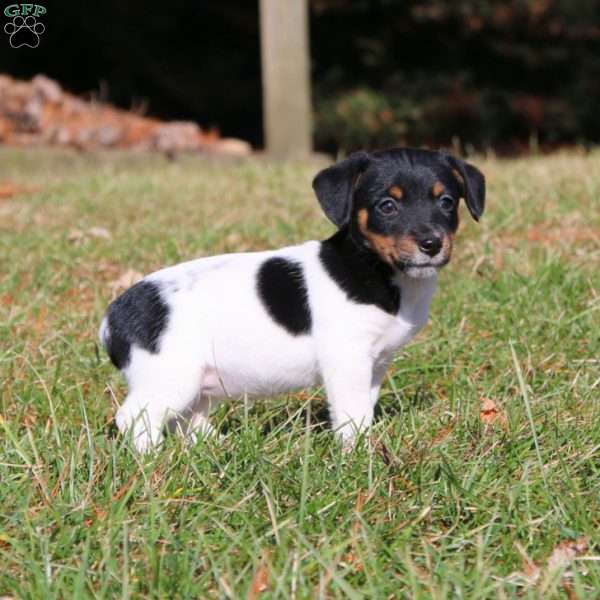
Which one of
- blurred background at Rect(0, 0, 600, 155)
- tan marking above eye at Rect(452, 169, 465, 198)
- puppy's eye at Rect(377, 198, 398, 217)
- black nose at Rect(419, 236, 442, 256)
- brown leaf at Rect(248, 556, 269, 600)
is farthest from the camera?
blurred background at Rect(0, 0, 600, 155)

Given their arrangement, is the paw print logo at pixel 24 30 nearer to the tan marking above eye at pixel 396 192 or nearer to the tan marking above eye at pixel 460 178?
the tan marking above eye at pixel 460 178

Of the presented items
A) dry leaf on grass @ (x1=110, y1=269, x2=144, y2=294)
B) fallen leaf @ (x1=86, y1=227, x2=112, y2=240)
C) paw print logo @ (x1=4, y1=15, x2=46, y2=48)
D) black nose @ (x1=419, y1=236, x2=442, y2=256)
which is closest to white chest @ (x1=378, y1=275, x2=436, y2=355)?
black nose @ (x1=419, y1=236, x2=442, y2=256)

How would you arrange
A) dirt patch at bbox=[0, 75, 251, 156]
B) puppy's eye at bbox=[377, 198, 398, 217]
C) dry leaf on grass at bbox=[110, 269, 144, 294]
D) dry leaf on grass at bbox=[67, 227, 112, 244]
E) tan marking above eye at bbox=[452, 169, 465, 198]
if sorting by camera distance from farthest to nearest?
dirt patch at bbox=[0, 75, 251, 156]
dry leaf on grass at bbox=[67, 227, 112, 244]
dry leaf on grass at bbox=[110, 269, 144, 294]
tan marking above eye at bbox=[452, 169, 465, 198]
puppy's eye at bbox=[377, 198, 398, 217]

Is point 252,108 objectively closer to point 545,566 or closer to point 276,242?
point 276,242

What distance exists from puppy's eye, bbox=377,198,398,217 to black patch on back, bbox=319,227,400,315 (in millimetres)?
171

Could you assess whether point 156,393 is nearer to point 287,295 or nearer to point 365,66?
point 287,295

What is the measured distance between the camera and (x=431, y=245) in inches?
152

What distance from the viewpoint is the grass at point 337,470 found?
303cm

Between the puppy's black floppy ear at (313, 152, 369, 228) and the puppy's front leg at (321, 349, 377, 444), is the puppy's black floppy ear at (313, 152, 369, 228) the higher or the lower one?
the higher one

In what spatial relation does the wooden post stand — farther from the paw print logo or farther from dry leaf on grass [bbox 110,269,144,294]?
dry leaf on grass [bbox 110,269,144,294]

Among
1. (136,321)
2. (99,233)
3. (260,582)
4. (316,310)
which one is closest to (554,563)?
(260,582)

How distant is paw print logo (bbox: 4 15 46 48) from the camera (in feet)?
45.6

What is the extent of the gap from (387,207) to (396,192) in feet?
0.21

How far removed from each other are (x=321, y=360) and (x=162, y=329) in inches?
23.4
